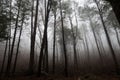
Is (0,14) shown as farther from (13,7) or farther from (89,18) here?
(89,18)

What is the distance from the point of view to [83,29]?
107 feet

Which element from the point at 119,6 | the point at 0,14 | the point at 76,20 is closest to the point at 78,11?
the point at 76,20

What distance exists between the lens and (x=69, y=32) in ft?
70.8

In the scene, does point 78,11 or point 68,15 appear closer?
point 68,15

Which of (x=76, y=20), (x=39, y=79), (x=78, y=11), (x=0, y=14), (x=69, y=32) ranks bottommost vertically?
(x=39, y=79)

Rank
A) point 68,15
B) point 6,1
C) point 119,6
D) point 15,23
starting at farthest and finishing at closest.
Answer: point 68,15
point 15,23
point 6,1
point 119,6

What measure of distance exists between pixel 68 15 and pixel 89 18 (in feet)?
18.5

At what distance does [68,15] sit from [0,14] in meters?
11.6

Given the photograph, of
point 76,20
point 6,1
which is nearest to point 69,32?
point 76,20

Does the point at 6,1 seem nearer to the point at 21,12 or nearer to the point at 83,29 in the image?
the point at 21,12

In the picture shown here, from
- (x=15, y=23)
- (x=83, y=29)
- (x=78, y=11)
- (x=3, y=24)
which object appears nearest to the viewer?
(x=3, y=24)

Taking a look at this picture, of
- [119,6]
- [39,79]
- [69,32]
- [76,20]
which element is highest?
[76,20]

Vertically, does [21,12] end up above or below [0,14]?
above

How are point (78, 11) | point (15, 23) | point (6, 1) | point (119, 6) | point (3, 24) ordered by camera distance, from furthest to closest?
point (78, 11) < point (15, 23) < point (6, 1) < point (3, 24) < point (119, 6)
